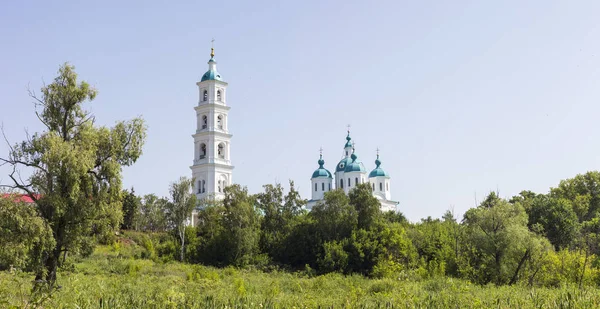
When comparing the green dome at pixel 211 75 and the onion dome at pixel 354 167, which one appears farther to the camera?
the onion dome at pixel 354 167

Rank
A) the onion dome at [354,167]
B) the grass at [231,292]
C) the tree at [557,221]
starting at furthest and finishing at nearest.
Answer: the onion dome at [354,167] → the tree at [557,221] → the grass at [231,292]

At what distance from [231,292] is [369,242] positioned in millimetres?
22552

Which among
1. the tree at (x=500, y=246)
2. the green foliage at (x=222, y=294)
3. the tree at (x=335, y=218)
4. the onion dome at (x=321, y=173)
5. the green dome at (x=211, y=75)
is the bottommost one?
the green foliage at (x=222, y=294)

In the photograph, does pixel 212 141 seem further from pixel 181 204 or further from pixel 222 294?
pixel 222 294

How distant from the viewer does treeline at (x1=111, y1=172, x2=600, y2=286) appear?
120 feet

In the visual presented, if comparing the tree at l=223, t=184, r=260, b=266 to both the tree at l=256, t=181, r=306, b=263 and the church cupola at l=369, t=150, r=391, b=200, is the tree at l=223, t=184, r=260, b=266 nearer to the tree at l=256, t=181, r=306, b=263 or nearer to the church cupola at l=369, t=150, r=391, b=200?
the tree at l=256, t=181, r=306, b=263

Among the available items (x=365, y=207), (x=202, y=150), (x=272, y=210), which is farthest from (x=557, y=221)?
(x=202, y=150)

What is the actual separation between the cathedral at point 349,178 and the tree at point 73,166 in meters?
62.5

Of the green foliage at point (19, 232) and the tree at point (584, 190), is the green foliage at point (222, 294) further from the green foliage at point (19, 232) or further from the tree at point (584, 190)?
the tree at point (584, 190)

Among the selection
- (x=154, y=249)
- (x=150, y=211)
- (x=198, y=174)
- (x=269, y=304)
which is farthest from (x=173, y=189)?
(x=269, y=304)

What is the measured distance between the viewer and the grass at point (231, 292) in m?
16.0

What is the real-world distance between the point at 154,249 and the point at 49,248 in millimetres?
21486

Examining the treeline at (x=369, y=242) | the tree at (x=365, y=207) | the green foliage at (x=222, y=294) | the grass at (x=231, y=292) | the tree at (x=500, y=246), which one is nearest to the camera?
the green foliage at (x=222, y=294)

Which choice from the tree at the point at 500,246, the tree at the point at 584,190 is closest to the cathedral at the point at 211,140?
the tree at the point at 500,246
